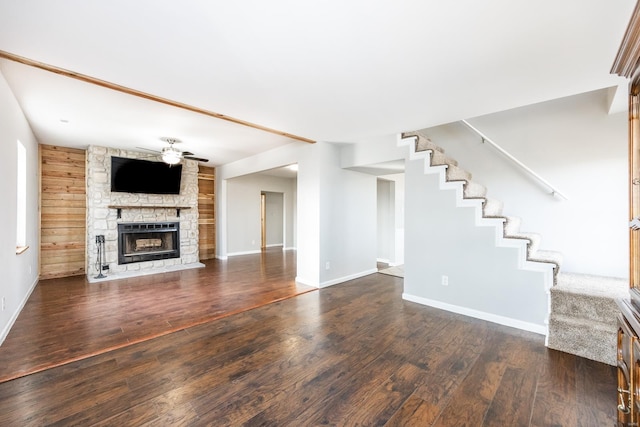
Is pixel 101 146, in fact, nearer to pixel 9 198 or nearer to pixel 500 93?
pixel 9 198

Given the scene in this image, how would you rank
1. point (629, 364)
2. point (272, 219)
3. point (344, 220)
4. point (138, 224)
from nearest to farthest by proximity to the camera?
1. point (629, 364)
2. point (344, 220)
3. point (138, 224)
4. point (272, 219)

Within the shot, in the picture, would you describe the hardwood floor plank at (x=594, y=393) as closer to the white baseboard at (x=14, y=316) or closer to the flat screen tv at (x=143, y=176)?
the white baseboard at (x=14, y=316)

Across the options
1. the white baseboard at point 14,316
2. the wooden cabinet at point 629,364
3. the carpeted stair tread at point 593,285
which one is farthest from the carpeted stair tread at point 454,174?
the white baseboard at point 14,316

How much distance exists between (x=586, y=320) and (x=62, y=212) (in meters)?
8.10

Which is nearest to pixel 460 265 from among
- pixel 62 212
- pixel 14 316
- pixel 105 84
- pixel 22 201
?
pixel 105 84

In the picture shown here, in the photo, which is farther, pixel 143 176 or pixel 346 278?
pixel 143 176

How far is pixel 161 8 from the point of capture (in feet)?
5.16

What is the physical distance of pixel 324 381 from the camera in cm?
210

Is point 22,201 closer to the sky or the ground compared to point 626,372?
closer to the sky

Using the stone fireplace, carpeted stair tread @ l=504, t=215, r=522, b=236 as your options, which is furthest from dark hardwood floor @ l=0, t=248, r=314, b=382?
carpeted stair tread @ l=504, t=215, r=522, b=236

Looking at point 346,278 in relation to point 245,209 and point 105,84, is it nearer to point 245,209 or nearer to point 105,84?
point 105,84

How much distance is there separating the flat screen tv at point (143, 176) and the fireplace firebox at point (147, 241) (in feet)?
2.53

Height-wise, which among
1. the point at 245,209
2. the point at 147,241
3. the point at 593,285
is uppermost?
the point at 245,209

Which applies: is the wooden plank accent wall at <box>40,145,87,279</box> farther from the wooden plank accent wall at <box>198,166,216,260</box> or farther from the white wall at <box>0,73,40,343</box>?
the wooden plank accent wall at <box>198,166,216,260</box>
